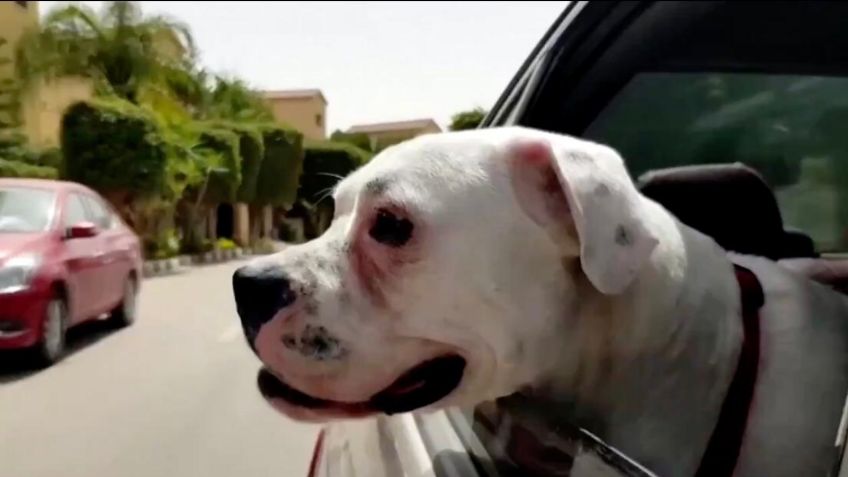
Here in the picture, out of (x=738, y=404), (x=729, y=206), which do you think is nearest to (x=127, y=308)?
(x=729, y=206)

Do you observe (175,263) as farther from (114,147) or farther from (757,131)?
(757,131)

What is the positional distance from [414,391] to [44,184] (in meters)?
2.16

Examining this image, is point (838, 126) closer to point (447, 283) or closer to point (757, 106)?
point (757, 106)

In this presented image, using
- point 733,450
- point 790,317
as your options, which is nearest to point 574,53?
point 790,317

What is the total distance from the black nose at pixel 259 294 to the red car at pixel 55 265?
1.05 metres

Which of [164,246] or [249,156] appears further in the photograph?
[164,246]

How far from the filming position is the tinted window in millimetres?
3197

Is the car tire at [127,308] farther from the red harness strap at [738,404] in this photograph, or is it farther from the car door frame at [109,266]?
the red harness strap at [738,404]

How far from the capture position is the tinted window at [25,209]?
10.5 feet

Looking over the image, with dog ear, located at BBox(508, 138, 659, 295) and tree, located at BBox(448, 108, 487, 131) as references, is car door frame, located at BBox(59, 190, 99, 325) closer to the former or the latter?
tree, located at BBox(448, 108, 487, 131)

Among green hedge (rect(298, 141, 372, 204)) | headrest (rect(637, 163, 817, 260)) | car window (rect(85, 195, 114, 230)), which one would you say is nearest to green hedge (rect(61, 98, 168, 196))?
car window (rect(85, 195, 114, 230))

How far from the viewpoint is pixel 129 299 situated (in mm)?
6125

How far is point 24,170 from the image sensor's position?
150 inches

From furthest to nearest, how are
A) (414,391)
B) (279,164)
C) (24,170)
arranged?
(279,164) → (24,170) → (414,391)
